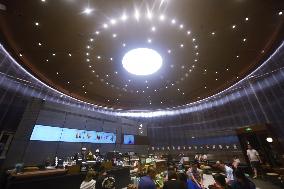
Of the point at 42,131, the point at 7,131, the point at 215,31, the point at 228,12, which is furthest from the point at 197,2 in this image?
the point at 7,131

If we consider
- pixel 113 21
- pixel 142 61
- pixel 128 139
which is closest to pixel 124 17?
pixel 113 21

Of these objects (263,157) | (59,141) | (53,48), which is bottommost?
(263,157)

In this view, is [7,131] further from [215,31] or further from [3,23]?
[215,31]

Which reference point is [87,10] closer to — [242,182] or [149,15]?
[149,15]

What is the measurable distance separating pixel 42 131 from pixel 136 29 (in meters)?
7.82

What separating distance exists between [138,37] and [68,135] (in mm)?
7997

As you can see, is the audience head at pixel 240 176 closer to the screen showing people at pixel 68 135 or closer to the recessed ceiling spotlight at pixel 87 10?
the recessed ceiling spotlight at pixel 87 10

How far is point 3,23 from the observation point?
707cm

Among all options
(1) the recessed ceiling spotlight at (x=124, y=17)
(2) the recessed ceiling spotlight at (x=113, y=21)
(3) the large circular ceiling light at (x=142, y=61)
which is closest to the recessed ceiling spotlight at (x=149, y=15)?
(1) the recessed ceiling spotlight at (x=124, y=17)

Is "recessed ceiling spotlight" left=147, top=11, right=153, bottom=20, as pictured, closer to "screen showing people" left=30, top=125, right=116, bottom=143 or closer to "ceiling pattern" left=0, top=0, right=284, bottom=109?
"ceiling pattern" left=0, top=0, right=284, bottom=109

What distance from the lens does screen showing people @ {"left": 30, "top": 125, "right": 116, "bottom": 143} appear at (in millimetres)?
9313

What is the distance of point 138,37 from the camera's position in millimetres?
8164

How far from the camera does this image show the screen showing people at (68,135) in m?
9.31

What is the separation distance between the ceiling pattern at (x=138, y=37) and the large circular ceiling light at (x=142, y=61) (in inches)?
14.5
